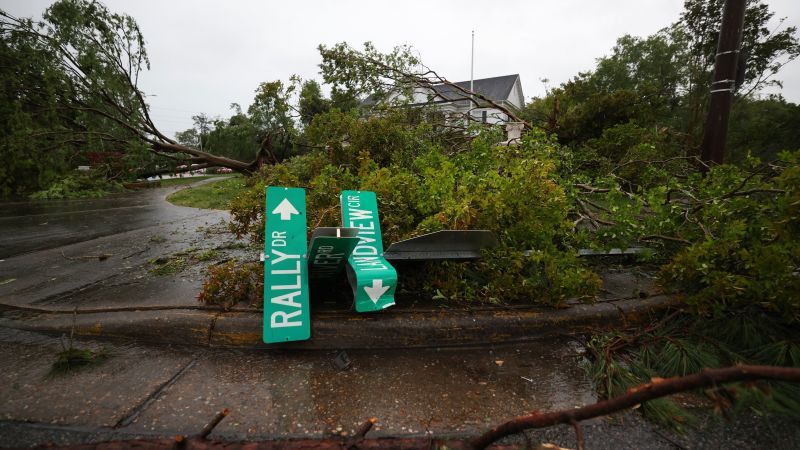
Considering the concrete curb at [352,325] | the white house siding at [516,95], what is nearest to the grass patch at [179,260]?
the concrete curb at [352,325]

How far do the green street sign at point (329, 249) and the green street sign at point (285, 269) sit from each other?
0.12m

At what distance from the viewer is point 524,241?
2.76 meters

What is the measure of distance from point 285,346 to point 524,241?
191 centimetres

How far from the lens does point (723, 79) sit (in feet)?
13.1

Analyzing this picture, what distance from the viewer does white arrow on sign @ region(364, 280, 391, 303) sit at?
2074 mm

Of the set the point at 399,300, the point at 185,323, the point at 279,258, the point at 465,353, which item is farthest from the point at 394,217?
the point at 185,323

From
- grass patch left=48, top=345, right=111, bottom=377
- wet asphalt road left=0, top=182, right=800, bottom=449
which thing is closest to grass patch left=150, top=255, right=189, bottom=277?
wet asphalt road left=0, top=182, right=800, bottom=449

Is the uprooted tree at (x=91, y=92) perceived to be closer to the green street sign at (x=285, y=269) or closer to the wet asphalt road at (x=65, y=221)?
the wet asphalt road at (x=65, y=221)

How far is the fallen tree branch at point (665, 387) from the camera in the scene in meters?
0.64

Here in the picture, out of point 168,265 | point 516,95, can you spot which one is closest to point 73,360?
point 168,265

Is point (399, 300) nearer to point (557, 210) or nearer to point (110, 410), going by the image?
point (557, 210)

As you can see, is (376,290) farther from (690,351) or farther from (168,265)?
(168,265)

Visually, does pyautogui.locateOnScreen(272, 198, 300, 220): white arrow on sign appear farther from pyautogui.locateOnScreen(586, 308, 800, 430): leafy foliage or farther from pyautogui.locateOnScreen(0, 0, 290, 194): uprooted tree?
pyautogui.locateOnScreen(0, 0, 290, 194): uprooted tree

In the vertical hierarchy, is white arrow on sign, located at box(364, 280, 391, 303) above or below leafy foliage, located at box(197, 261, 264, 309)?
above
